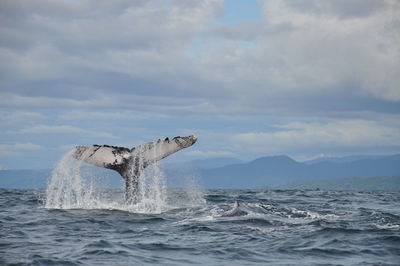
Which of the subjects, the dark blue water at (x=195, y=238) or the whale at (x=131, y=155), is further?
the whale at (x=131, y=155)

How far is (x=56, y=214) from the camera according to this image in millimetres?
15883

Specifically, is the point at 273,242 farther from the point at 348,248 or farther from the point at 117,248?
the point at 117,248

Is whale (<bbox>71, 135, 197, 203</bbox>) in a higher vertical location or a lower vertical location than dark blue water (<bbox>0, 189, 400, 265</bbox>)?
higher

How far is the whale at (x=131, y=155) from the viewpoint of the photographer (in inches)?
572

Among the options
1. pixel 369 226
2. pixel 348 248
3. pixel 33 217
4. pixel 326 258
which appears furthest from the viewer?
pixel 33 217

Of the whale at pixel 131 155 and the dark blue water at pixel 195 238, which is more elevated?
the whale at pixel 131 155

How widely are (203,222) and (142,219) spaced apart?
1638mm

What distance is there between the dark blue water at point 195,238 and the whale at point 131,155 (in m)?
1.15

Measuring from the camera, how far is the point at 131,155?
15.4m

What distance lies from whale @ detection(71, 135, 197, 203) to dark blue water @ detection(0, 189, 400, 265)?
115cm

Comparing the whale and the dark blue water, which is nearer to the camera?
the dark blue water

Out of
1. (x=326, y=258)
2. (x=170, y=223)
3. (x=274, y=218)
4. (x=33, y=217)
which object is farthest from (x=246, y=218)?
(x=33, y=217)

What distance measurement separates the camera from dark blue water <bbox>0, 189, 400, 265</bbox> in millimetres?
10023

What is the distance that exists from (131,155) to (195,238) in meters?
4.12
